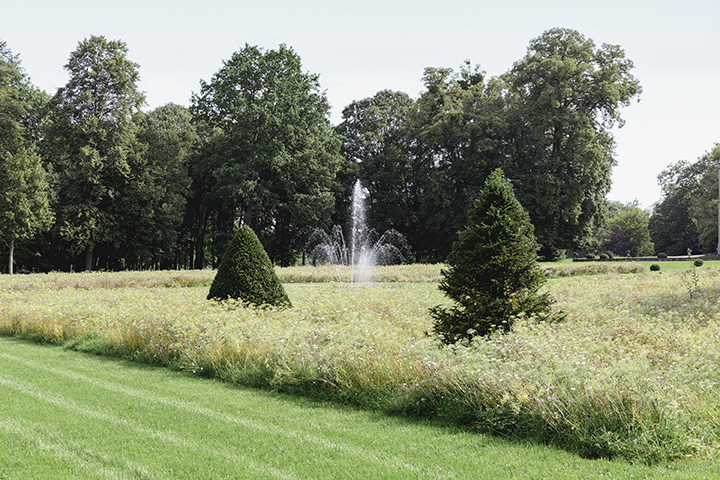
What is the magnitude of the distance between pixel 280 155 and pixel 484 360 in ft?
103

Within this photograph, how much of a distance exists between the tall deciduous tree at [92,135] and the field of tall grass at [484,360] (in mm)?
23174

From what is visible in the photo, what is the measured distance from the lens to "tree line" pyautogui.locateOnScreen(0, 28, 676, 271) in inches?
1303

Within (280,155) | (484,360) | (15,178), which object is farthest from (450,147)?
(484,360)

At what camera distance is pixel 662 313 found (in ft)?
28.9

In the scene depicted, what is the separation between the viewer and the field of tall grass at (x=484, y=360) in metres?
4.21

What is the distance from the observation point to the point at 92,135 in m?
33.2

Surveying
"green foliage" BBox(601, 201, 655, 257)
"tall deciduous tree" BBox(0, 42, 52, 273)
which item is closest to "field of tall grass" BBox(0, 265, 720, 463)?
"tall deciduous tree" BBox(0, 42, 52, 273)

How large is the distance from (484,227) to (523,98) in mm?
33010

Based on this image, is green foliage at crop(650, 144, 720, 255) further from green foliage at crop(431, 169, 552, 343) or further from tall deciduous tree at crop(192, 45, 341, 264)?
green foliage at crop(431, 169, 552, 343)

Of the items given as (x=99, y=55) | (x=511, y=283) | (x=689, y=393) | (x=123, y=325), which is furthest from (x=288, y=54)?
(x=689, y=393)

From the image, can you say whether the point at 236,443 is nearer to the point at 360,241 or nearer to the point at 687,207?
the point at 360,241

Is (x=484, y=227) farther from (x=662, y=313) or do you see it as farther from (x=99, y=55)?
(x=99, y=55)

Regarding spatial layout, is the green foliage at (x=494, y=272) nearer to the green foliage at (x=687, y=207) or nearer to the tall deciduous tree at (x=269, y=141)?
the tall deciduous tree at (x=269, y=141)

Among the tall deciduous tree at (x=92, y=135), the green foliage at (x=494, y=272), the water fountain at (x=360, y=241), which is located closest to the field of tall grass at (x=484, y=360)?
the green foliage at (x=494, y=272)
